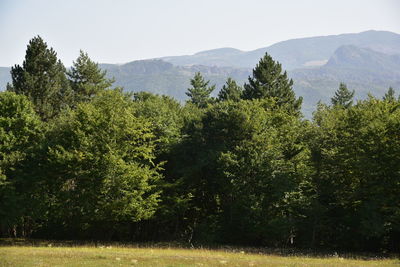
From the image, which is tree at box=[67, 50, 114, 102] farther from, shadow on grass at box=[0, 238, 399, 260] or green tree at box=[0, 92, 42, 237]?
shadow on grass at box=[0, 238, 399, 260]

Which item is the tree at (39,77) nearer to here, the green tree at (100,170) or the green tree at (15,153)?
the green tree at (15,153)

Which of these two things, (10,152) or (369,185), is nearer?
(369,185)

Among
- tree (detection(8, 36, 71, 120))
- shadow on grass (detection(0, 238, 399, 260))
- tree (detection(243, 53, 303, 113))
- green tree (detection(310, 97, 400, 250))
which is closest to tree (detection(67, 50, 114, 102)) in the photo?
tree (detection(8, 36, 71, 120))

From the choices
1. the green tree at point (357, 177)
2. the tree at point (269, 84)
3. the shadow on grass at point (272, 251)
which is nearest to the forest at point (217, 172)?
the green tree at point (357, 177)

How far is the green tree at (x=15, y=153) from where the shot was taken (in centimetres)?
3566

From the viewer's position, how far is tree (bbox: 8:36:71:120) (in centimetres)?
5469

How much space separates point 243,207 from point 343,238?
9378 millimetres

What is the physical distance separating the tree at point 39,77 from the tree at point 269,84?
107 ft

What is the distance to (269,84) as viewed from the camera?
70.8 m

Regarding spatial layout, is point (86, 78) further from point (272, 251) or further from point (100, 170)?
point (272, 251)

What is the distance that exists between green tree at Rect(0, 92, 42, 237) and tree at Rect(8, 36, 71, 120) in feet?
54.3

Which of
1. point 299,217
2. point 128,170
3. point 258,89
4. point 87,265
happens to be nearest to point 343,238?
point 299,217

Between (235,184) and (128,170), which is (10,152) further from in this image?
(235,184)

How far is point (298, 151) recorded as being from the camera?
128ft
